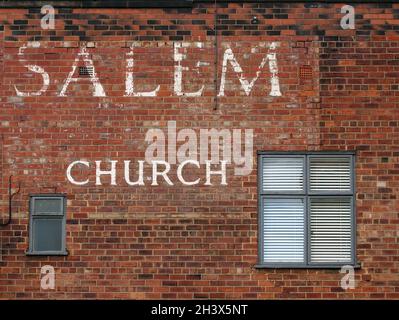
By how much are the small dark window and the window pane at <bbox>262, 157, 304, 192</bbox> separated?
293 cm

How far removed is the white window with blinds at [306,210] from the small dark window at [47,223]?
285 centimetres

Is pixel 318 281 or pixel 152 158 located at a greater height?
pixel 152 158

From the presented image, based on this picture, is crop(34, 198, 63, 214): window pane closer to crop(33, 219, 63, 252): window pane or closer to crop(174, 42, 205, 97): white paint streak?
crop(33, 219, 63, 252): window pane

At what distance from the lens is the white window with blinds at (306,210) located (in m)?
13.5

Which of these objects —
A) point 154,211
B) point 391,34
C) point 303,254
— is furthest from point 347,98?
point 154,211

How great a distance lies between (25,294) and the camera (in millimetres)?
13445

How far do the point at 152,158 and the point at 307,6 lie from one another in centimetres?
316

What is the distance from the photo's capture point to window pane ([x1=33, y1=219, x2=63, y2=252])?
13.5m

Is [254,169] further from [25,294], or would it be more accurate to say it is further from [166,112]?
[25,294]

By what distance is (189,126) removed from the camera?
13.6 m

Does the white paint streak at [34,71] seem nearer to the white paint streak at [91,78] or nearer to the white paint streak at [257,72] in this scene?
the white paint streak at [91,78]

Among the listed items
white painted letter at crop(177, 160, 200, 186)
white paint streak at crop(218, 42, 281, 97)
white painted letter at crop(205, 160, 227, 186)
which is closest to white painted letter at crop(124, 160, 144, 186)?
white painted letter at crop(177, 160, 200, 186)

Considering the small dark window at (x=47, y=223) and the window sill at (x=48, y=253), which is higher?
the small dark window at (x=47, y=223)

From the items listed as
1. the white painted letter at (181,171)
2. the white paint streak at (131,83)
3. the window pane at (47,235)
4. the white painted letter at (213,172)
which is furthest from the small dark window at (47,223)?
the white painted letter at (213,172)
